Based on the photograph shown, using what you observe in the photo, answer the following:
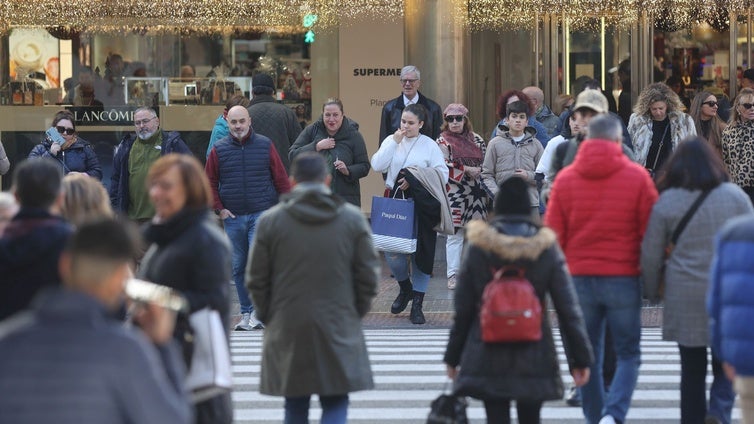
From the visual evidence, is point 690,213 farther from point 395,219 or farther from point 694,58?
point 694,58

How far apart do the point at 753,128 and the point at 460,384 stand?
333 inches

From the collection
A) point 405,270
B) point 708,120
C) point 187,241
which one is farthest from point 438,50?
point 187,241

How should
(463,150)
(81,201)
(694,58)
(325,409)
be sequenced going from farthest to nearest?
(694,58) → (463,150) → (325,409) → (81,201)

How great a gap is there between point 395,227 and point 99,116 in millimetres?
7850

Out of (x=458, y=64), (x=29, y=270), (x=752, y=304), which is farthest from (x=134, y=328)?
(x=458, y=64)

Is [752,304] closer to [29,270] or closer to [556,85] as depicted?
[29,270]

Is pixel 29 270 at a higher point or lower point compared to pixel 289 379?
higher

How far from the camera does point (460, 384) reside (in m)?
6.63

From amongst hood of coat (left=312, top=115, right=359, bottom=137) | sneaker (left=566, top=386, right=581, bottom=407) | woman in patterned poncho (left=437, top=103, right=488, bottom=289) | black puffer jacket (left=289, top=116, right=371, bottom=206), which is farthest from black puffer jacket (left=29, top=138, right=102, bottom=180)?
sneaker (left=566, top=386, right=581, bottom=407)

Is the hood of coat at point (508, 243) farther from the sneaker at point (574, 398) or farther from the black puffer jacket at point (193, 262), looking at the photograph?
the sneaker at point (574, 398)

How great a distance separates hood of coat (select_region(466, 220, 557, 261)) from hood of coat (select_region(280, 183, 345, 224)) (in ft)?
2.63

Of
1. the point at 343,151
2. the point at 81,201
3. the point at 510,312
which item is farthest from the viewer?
the point at 343,151

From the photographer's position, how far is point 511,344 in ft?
21.6

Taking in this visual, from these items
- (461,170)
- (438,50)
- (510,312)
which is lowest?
(510,312)
